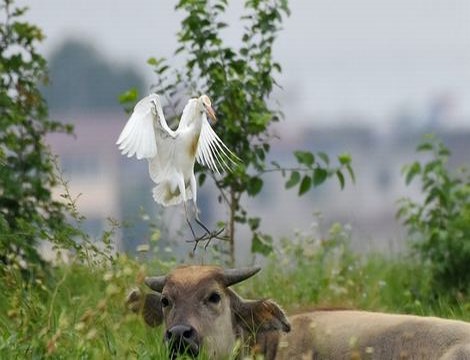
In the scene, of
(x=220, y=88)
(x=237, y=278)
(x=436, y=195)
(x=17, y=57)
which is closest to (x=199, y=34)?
(x=220, y=88)

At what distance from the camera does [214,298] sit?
9578 mm

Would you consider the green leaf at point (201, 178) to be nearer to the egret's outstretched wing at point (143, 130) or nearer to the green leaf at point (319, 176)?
the green leaf at point (319, 176)

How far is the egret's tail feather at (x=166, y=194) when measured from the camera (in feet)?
34.0

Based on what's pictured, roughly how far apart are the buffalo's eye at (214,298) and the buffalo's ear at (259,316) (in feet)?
0.70

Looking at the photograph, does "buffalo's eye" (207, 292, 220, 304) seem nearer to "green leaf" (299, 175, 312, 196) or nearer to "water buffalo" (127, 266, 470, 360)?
"water buffalo" (127, 266, 470, 360)

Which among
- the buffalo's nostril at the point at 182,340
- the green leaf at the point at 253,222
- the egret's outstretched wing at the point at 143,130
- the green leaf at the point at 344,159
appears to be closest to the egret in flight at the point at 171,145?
the egret's outstretched wing at the point at 143,130

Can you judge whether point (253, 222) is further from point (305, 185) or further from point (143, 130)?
point (143, 130)

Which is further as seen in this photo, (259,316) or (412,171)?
(412,171)

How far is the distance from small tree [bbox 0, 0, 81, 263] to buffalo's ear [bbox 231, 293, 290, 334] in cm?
205

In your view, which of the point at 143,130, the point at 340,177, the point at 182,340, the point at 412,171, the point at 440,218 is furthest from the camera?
the point at 440,218

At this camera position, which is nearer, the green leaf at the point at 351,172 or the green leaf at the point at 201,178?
the green leaf at the point at 351,172

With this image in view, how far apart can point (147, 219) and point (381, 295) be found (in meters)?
1.60

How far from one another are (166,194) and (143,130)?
456 mm

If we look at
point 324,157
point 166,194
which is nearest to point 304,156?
point 324,157
